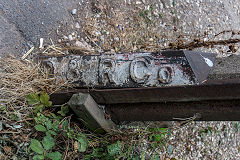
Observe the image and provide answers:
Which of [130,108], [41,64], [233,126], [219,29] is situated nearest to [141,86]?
[130,108]

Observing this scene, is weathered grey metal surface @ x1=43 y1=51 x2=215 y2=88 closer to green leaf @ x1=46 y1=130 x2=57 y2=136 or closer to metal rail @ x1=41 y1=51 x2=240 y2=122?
metal rail @ x1=41 y1=51 x2=240 y2=122

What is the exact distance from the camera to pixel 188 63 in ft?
6.75

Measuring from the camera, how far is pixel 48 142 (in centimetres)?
230

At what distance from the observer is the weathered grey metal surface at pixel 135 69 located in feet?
6.86

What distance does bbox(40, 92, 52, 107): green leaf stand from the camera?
2.49 m

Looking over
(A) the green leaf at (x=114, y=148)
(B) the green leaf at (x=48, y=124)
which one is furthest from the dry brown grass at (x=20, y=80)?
(A) the green leaf at (x=114, y=148)

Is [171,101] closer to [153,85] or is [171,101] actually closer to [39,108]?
[153,85]

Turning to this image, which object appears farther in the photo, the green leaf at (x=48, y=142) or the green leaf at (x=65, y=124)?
the green leaf at (x=65, y=124)

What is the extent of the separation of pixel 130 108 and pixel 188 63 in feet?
2.52

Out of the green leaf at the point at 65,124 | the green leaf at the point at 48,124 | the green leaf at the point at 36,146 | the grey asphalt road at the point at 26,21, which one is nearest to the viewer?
the green leaf at the point at 36,146

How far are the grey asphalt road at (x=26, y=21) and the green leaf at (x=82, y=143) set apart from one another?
1146 mm

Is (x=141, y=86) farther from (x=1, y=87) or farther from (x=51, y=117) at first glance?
(x=1, y=87)

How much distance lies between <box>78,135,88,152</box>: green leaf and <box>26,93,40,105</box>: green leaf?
0.54 m

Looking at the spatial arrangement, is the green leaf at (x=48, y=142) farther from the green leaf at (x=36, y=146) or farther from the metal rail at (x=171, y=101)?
the metal rail at (x=171, y=101)
